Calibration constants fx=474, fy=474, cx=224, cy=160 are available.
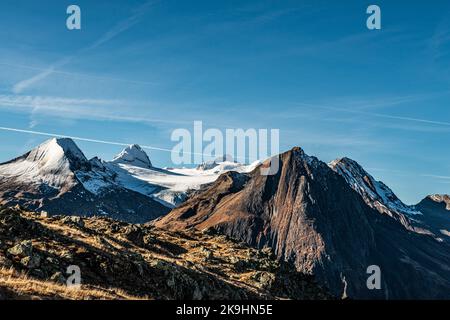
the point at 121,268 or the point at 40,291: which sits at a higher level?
the point at 40,291

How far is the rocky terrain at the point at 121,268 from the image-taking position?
29933 millimetres

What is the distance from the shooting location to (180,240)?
73.0 m

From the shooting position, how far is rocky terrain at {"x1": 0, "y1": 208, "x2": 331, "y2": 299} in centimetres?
2993

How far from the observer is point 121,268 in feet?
132

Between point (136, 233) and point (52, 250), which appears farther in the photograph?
point (136, 233)

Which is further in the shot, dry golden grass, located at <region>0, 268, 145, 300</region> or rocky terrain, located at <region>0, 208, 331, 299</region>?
rocky terrain, located at <region>0, 208, 331, 299</region>

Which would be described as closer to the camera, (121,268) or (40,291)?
(40,291)

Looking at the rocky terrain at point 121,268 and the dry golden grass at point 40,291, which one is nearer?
the dry golden grass at point 40,291
